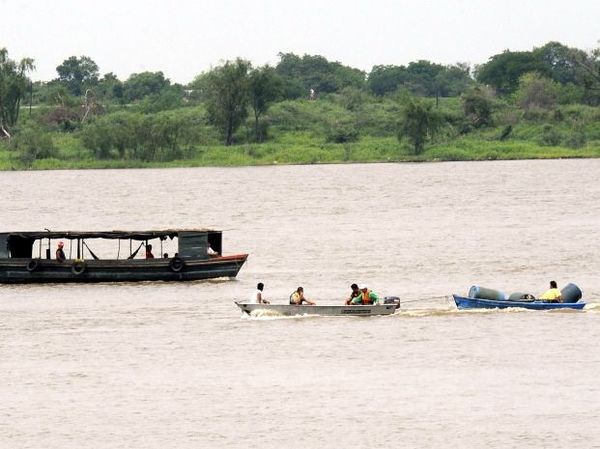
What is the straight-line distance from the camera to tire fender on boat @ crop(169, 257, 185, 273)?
55281 millimetres

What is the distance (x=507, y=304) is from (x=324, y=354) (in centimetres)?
782

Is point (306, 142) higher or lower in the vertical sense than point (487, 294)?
higher

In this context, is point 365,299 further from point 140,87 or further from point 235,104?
point 140,87

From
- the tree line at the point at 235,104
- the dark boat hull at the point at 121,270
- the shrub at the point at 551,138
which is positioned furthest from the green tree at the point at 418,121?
the dark boat hull at the point at 121,270

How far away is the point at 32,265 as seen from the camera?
56.0 m

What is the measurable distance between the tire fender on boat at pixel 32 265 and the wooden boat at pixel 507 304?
56.7 feet

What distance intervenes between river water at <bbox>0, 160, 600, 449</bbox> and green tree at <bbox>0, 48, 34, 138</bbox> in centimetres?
7757

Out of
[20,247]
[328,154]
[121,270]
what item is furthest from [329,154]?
A: [121,270]

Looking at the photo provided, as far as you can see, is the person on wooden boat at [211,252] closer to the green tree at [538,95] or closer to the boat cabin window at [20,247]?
the boat cabin window at [20,247]

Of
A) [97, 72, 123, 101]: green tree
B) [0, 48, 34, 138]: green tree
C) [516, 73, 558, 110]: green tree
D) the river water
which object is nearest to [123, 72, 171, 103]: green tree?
[97, 72, 123, 101]: green tree

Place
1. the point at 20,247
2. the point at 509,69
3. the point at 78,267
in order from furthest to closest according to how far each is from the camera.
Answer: the point at 509,69 < the point at 20,247 < the point at 78,267

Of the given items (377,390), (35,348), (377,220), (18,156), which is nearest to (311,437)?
(377,390)

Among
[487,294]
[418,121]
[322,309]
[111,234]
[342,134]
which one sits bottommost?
[322,309]

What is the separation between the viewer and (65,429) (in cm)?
3350
